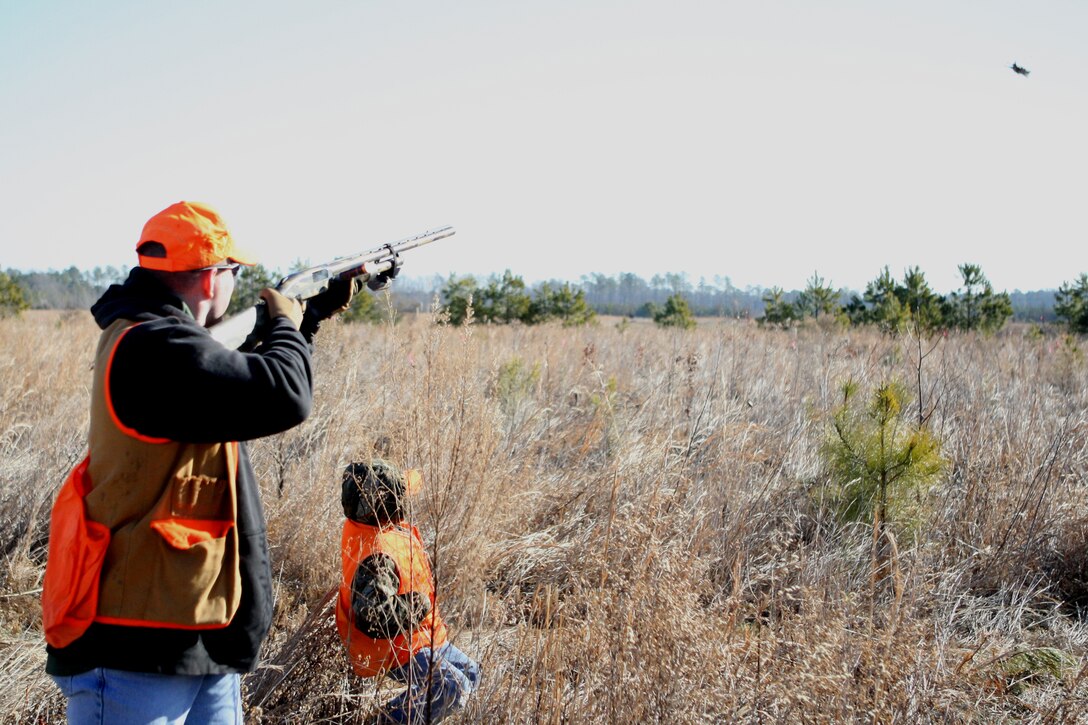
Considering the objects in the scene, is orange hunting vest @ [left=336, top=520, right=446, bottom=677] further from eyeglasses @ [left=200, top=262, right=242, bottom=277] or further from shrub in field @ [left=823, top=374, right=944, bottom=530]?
shrub in field @ [left=823, top=374, right=944, bottom=530]

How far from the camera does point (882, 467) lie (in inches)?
160

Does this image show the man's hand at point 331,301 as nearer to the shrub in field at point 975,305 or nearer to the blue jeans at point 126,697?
the blue jeans at point 126,697

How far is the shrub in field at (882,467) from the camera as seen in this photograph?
4016 mm

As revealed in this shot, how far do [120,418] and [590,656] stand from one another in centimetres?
152

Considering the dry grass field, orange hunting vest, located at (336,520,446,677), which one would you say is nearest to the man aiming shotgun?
the dry grass field

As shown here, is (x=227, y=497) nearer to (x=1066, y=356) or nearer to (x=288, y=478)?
(x=288, y=478)

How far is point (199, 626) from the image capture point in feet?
5.32

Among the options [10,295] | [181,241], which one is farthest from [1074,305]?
[10,295]

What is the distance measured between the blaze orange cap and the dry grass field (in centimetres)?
85

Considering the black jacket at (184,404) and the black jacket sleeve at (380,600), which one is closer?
the black jacket at (184,404)

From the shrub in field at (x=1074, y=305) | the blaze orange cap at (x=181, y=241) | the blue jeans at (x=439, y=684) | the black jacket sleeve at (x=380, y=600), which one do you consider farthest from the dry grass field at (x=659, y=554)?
the shrub in field at (x=1074, y=305)

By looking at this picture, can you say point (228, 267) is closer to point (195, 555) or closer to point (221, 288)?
point (221, 288)

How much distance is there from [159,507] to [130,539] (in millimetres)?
84

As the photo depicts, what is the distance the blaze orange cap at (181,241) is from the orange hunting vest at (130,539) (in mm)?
177
